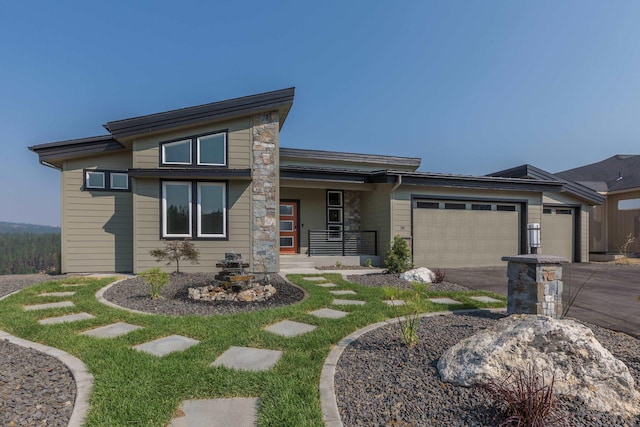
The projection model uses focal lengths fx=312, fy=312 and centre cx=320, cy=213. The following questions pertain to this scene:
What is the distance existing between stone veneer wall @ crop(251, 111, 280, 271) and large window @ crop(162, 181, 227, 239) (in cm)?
90

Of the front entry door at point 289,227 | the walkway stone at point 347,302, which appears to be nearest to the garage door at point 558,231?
the front entry door at point 289,227

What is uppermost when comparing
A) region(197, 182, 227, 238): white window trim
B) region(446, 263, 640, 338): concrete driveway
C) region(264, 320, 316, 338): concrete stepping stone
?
region(197, 182, 227, 238): white window trim

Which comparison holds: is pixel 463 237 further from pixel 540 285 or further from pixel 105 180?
pixel 105 180

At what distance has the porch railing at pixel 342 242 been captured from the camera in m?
11.4

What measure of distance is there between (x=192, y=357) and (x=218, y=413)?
1.04m

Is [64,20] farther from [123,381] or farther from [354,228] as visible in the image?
[354,228]

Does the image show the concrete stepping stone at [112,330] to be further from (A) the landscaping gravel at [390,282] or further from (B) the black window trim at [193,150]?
(B) the black window trim at [193,150]

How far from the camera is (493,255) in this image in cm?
1131

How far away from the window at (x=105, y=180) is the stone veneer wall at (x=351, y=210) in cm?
734

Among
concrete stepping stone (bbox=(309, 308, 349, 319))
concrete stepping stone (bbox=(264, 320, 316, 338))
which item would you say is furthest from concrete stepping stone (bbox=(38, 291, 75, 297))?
concrete stepping stone (bbox=(309, 308, 349, 319))

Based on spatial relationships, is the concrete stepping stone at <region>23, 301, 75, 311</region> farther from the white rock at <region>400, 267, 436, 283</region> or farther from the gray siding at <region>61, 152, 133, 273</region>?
the white rock at <region>400, 267, 436, 283</region>

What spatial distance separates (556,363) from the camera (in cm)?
241

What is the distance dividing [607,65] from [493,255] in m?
6.37

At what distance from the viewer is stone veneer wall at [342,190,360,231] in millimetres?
12180
